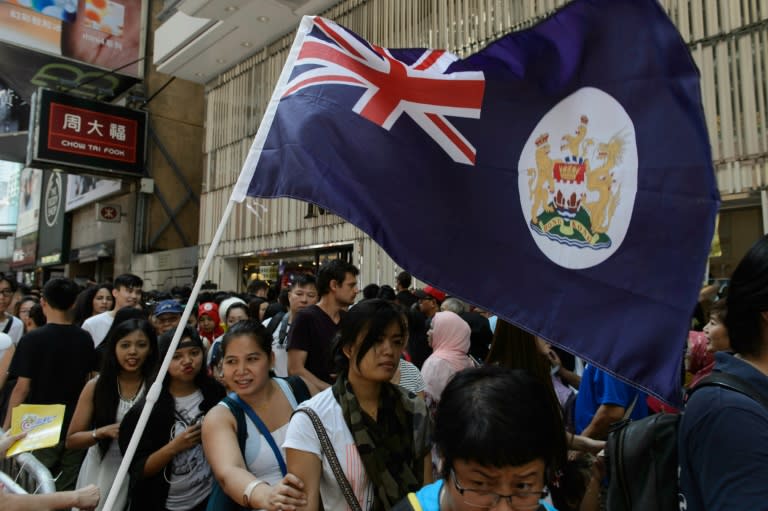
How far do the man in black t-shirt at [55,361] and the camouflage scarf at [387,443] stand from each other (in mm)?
2609

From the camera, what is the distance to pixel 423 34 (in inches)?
388

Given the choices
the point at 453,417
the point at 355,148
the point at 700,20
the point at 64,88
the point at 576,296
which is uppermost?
the point at 64,88

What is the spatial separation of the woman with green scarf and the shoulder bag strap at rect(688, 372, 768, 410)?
100cm

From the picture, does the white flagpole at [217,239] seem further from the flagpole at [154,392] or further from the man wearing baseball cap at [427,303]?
the man wearing baseball cap at [427,303]

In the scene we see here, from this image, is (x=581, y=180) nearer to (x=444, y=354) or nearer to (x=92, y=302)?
(x=444, y=354)

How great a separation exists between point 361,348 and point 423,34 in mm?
8860

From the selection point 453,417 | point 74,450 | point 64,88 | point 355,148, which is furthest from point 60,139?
point 453,417

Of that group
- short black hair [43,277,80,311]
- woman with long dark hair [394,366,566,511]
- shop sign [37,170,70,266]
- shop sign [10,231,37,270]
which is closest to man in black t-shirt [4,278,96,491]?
short black hair [43,277,80,311]

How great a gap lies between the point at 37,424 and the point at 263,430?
1.07 metres

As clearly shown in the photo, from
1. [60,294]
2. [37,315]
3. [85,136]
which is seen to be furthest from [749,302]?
[85,136]

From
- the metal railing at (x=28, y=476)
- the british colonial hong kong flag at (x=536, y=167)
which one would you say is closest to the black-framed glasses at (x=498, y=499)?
the british colonial hong kong flag at (x=536, y=167)

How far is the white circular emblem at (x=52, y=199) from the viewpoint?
24453 millimetres

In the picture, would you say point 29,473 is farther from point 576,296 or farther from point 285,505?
point 576,296

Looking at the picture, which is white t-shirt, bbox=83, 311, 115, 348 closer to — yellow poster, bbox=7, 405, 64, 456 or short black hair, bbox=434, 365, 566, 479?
yellow poster, bbox=7, 405, 64, 456
